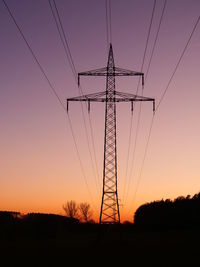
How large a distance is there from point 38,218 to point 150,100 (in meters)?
30.1

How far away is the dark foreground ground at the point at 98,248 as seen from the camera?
20.6m

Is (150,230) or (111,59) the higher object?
(111,59)

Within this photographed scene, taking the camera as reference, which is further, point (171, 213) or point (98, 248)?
point (171, 213)

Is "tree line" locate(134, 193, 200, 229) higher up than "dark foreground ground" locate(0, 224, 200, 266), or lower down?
higher up

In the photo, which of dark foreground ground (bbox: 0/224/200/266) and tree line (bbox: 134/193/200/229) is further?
tree line (bbox: 134/193/200/229)

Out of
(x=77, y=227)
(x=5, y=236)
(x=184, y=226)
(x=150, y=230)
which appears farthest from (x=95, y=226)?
(x=5, y=236)

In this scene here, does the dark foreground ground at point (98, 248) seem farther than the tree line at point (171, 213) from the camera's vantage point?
No

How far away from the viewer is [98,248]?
2914 centimetres

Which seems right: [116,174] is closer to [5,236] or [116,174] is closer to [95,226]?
[5,236]

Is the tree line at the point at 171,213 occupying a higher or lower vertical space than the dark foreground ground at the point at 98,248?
higher

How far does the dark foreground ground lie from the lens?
2061 centimetres

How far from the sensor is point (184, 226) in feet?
194

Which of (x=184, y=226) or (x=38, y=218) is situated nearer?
(x=38, y=218)

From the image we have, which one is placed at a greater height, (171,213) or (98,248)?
(171,213)
